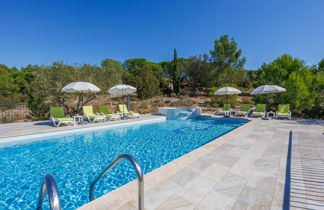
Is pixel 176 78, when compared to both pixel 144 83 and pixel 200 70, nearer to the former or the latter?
pixel 200 70

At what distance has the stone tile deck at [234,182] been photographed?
84.8 inches

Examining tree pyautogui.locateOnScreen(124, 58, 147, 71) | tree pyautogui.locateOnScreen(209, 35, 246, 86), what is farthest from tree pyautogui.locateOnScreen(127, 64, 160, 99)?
tree pyautogui.locateOnScreen(124, 58, 147, 71)

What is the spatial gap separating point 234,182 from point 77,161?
4289mm

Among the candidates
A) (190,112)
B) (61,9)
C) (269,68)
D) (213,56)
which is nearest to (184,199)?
(190,112)

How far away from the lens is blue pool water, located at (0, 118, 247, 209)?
3.09 metres

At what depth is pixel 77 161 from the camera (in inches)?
178

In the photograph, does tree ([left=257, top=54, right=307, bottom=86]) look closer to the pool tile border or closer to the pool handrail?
the pool tile border

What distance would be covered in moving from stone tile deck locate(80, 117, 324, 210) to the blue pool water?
3.95 feet

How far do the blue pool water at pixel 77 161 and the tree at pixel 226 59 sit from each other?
74.7ft

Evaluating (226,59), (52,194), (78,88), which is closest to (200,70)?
(226,59)

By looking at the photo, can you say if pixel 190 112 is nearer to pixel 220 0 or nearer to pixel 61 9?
pixel 220 0

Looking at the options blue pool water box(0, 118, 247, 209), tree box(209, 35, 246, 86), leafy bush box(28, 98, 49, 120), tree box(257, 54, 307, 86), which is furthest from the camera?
tree box(209, 35, 246, 86)

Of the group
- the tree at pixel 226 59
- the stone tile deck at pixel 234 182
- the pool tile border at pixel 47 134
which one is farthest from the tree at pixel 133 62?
the stone tile deck at pixel 234 182

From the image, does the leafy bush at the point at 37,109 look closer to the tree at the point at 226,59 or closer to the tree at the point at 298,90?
the tree at the point at 298,90
